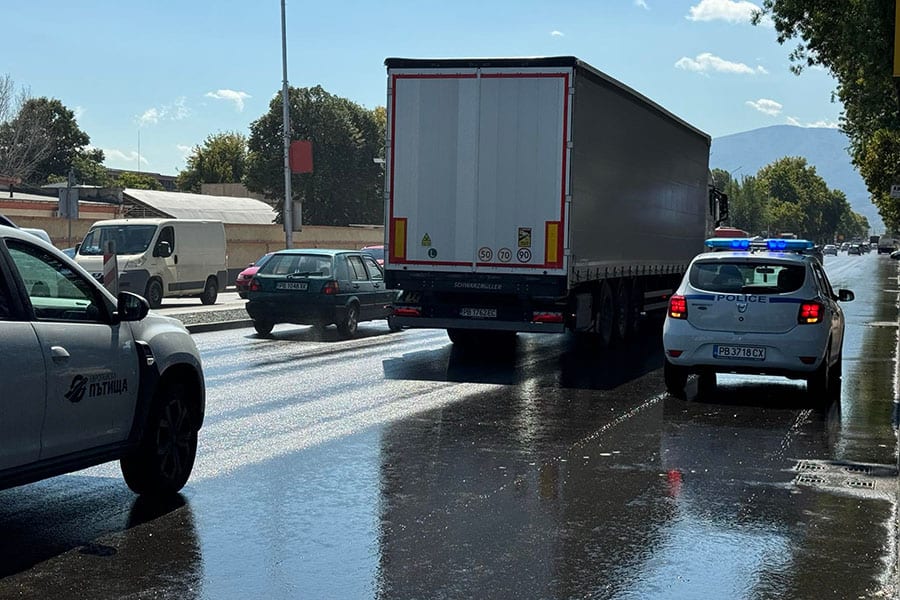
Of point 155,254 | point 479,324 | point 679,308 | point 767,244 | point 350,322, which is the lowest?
point 350,322

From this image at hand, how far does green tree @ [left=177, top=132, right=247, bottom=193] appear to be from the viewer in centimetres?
12762

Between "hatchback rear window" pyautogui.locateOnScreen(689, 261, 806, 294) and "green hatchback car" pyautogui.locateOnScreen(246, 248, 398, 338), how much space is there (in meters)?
9.17

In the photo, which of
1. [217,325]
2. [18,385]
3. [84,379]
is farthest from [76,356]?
[217,325]

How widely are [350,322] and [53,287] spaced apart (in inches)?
592

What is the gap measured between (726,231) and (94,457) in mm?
38016

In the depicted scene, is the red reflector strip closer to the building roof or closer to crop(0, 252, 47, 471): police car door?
crop(0, 252, 47, 471): police car door

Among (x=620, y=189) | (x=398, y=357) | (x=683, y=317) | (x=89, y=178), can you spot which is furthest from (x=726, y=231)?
(x=89, y=178)

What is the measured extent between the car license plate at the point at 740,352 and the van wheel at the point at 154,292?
64.1 ft

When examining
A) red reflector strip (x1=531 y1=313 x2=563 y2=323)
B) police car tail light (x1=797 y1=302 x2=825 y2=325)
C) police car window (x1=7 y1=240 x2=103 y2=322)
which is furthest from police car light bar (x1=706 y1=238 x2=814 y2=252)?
police car window (x1=7 y1=240 x2=103 y2=322)

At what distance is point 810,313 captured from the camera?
43.8ft

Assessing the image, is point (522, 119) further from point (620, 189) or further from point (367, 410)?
point (367, 410)

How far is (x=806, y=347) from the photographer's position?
43.4ft

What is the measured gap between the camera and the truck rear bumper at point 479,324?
677 inches

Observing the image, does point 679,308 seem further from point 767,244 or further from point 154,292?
point 154,292
